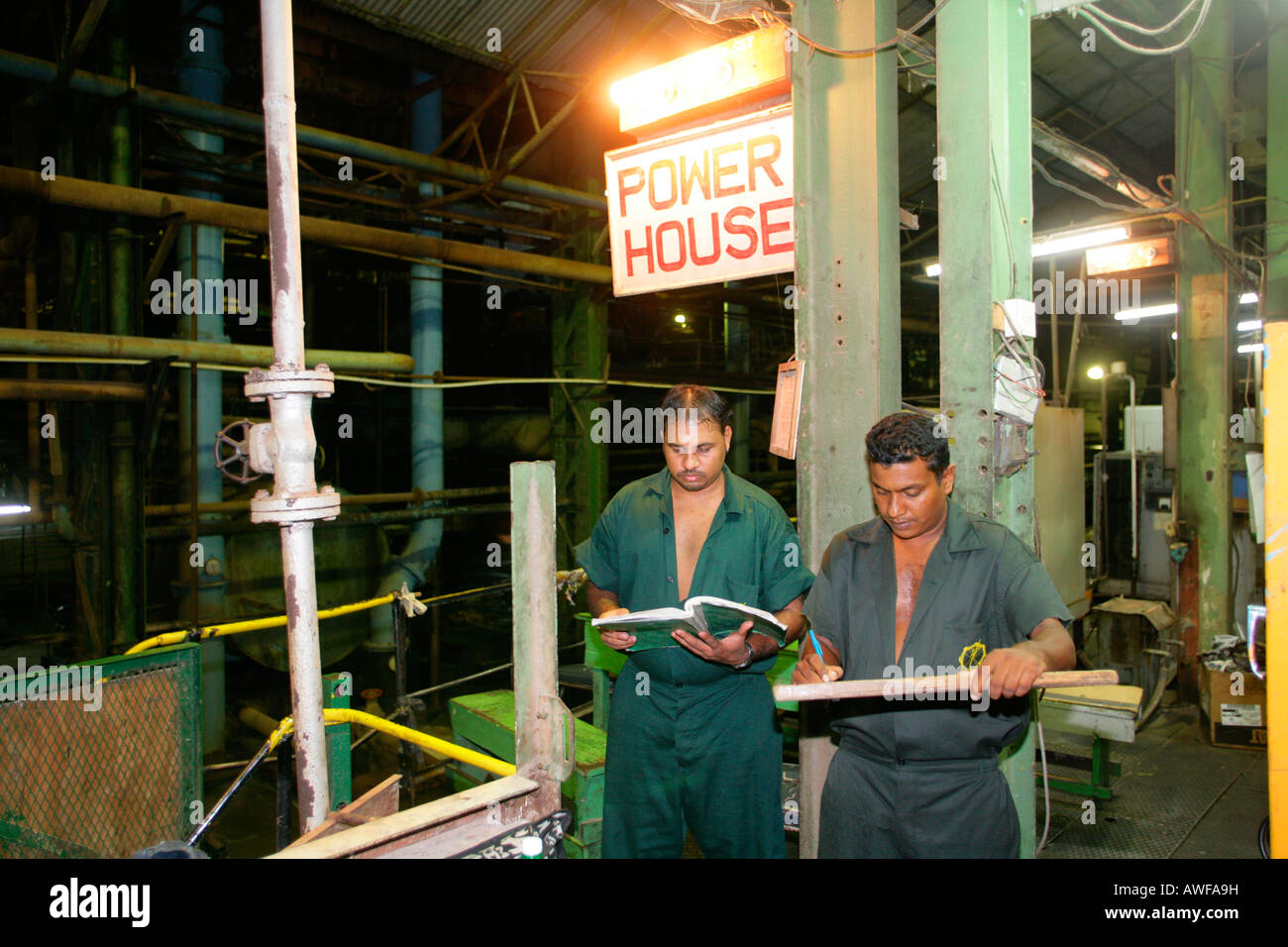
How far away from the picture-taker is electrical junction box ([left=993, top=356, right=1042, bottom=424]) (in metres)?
3.16

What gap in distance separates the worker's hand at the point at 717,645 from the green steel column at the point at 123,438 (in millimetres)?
5768

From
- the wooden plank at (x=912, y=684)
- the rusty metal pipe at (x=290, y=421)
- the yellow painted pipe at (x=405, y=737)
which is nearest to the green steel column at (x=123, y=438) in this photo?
the yellow painted pipe at (x=405, y=737)

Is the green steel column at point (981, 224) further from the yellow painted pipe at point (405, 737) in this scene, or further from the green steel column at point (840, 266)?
the yellow painted pipe at point (405, 737)

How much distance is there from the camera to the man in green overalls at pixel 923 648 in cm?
247

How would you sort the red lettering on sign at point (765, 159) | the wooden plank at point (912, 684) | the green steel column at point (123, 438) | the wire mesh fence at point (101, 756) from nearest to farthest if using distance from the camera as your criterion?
1. the wooden plank at point (912, 684)
2. the wire mesh fence at point (101, 756)
3. the red lettering on sign at point (765, 159)
4. the green steel column at point (123, 438)

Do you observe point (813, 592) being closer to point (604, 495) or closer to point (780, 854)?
point (780, 854)

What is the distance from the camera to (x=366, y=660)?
9.77 meters

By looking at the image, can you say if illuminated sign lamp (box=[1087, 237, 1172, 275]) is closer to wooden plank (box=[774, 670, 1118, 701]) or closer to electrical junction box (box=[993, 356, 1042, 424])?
electrical junction box (box=[993, 356, 1042, 424])

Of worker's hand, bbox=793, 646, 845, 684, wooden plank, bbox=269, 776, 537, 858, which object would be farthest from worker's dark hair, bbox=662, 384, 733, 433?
wooden plank, bbox=269, 776, 537, 858

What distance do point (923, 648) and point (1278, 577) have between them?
981 mm

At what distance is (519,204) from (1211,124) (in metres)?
7.36

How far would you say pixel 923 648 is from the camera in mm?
2551

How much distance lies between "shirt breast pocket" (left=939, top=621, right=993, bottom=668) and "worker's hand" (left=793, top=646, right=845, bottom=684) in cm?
34

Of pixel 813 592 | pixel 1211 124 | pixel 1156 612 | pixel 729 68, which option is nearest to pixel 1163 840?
pixel 1156 612
